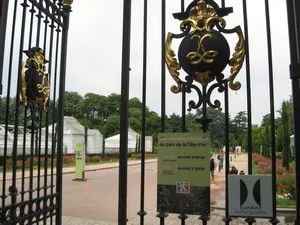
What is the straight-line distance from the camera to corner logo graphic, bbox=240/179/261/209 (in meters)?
2.31

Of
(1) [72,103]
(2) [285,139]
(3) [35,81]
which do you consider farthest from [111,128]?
(3) [35,81]

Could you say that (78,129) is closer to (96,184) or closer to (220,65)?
(96,184)

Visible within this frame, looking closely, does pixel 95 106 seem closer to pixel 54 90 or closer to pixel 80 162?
pixel 80 162

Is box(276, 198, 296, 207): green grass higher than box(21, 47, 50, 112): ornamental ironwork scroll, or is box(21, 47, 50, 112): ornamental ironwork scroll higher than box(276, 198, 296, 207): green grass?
box(21, 47, 50, 112): ornamental ironwork scroll

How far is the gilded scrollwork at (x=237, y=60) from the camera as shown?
2.46 meters

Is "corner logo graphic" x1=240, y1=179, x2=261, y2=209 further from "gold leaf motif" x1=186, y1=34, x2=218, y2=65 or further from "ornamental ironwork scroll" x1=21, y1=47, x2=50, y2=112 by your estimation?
"ornamental ironwork scroll" x1=21, y1=47, x2=50, y2=112

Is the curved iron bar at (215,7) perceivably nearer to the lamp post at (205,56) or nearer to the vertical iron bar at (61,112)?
the lamp post at (205,56)

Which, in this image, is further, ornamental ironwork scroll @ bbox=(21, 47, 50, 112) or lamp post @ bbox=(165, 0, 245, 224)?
ornamental ironwork scroll @ bbox=(21, 47, 50, 112)

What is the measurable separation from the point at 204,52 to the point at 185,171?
0.82 metres

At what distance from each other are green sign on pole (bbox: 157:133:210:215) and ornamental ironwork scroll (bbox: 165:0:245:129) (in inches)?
11.1

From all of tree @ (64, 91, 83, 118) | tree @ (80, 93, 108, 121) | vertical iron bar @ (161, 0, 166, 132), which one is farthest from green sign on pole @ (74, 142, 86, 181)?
tree @ (80, 93, 108, 121)

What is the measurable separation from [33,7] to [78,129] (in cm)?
2899

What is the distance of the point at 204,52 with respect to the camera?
8.04 ft

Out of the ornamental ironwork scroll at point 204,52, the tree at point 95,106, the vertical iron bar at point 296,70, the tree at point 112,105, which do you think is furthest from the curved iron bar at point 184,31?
the tree at point 112,105
